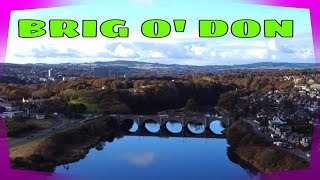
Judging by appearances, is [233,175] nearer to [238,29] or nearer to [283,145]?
[283,145]

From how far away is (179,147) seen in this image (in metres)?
5.22

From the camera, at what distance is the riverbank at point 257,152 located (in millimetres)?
3266

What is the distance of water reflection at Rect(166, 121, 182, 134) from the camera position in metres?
6.45

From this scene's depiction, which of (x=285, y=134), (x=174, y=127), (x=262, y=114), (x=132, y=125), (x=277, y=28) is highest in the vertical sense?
(x=277, y=28)

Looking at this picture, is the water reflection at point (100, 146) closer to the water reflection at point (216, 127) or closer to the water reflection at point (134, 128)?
the water reflection at point (134, 128)

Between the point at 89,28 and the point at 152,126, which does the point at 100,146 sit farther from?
the point at 89,28

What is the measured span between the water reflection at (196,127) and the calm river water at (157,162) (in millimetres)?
782

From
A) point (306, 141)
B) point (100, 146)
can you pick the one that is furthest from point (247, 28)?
point (100, 146)

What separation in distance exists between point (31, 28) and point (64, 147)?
1998 mm

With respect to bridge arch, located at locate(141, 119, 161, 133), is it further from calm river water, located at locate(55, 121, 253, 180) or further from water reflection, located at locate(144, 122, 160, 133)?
calm river water, located at locate(55, 121, 253, 180)

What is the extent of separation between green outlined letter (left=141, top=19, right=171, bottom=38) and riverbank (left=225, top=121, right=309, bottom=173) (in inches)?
52.4

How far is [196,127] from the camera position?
21.1 feet

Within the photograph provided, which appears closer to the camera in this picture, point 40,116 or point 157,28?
point 157,28

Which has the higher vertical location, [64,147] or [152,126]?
[64,147]
